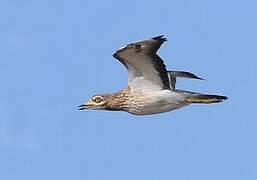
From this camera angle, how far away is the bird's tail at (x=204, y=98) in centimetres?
2452

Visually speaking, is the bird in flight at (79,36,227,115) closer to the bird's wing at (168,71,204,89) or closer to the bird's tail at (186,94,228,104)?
the bird's tail at (186,94,228,104)

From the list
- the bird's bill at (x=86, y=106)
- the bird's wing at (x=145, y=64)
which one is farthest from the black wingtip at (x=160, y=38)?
the bird's bill at (x=86, y=106)

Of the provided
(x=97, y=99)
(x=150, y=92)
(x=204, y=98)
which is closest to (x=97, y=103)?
(x=97, y=99)

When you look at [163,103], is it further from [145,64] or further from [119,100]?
[119,100]

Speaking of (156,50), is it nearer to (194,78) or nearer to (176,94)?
(176,94)

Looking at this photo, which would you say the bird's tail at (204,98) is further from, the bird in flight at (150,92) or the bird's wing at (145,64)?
the bird's wing at (145,64)

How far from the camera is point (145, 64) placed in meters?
24.3

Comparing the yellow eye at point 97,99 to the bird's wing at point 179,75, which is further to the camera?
the bird's wing at point 179,75

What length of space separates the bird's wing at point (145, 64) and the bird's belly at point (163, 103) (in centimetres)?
29

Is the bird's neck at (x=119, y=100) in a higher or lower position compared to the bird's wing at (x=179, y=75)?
lower

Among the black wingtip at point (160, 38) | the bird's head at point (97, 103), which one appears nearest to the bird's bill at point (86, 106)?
the bird's head at point (97, 103)

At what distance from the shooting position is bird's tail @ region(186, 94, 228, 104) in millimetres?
24516

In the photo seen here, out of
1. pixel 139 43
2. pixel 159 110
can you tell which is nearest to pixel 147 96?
pixel 159 110

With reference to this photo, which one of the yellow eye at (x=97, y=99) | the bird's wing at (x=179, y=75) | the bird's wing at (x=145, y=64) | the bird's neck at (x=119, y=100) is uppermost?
the bird's wing at (x=179, y=75)
